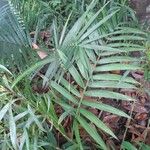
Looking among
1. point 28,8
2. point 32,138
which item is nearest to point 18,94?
point 32,138

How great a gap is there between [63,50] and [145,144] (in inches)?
22.4

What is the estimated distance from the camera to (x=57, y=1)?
263 cm

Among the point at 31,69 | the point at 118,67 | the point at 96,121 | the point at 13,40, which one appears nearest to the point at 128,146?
the point at 96,121

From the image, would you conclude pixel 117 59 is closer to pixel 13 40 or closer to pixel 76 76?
pixel 76 76

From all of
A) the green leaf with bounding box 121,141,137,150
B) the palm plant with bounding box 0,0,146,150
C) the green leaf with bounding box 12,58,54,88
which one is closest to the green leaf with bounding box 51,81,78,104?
the palm plant with bounding box 0,0,146,150

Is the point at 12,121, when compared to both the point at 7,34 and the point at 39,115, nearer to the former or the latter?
the point at 39,115

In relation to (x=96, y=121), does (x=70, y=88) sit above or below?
above

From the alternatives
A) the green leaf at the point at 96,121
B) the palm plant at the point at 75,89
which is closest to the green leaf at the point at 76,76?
the palm plant at the point at 75,89

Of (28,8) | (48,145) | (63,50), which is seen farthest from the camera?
(28,8)

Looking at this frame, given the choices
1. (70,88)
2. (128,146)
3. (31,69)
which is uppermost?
(31,69)

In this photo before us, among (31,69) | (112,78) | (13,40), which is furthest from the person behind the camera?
(13,40)

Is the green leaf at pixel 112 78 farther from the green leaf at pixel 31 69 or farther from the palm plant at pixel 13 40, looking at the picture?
the palm plant at pixel 13 40

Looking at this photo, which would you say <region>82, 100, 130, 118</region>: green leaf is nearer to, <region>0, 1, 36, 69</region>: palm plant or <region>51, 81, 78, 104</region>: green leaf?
<region>51, 81, 78, 104</region>: green leaf

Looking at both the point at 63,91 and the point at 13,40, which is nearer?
the point at 63,91
